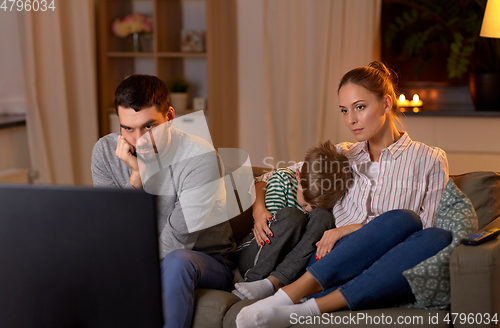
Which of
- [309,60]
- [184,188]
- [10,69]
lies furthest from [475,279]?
[10,69]

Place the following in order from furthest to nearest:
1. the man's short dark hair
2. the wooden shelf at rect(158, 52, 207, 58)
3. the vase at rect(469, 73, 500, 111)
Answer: the wooden shelf at rect(158, 52, 207, 58), the vase at rect(469, 73, 500, 111), the man's short dark hair

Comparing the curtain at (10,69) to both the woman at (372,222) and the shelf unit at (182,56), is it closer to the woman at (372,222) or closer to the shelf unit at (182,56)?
the shelf unit at (182,56)

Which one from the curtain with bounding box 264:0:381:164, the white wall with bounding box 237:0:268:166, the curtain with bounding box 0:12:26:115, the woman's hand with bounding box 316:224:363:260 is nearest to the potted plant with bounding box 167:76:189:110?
the white wall with bounding box 237:0:268:166

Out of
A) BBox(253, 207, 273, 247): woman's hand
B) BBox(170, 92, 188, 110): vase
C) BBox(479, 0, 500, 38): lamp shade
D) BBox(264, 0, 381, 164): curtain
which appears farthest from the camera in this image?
BBox(170, 92, 188, 110): vase

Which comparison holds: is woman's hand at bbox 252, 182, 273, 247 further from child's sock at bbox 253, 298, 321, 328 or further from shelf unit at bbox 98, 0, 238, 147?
shelf unit at bbox 98, 0, 238, 147

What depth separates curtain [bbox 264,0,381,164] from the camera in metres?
2.77

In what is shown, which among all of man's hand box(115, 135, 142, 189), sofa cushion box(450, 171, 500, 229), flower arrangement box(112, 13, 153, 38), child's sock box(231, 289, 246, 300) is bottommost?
child's sock box(231, 289, 246, 300)

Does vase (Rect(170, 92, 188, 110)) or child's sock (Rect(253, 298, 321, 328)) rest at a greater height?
vase (Rect(170, 92, 188, 110))

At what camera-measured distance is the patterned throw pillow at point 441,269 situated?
46.1 inches

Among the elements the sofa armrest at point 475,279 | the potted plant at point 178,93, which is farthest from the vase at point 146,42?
the sofa armrest at point 475,279

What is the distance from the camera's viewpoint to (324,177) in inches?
59.6

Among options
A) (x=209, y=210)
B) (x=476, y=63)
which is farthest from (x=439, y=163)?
(x=476, y=63)

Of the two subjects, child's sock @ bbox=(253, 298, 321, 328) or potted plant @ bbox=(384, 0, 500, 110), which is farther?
potted plant @ bbox=(384, 0, 500, 110)

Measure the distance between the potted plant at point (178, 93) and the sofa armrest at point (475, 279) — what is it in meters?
2.26
